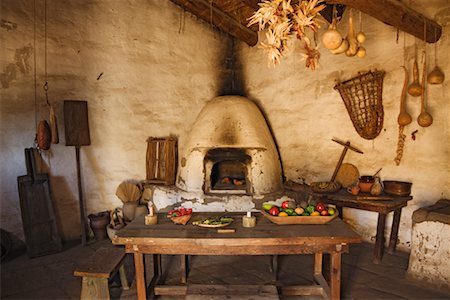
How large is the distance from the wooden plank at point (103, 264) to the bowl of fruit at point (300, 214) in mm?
1616

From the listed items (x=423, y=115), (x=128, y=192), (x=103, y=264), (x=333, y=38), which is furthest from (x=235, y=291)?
(x=423, y=115)

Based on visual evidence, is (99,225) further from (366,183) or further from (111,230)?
(366,183)

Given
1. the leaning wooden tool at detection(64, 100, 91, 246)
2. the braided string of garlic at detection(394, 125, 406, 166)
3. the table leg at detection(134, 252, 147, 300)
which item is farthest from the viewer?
the leaning wooden tool at detection(64, 100, 91, 246)

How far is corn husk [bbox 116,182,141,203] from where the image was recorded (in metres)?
5.39

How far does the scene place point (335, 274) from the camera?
3.01 metres

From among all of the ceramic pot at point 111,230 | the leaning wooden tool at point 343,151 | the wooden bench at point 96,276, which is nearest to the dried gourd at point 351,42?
the leaning wooden tool at point 343,151

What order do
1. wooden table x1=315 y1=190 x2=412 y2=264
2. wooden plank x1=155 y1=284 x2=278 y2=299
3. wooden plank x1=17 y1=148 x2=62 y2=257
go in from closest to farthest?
wooden plank x1=155 y1=284 x2=278 y2=299 → wooden table x1=315 y1=190 x2=412 y2=264 → wooden plank x1=17 y1=148 x2=62 y2=257

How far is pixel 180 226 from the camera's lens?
3105 mm

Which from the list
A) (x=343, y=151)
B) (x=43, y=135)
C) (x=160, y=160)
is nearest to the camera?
(x=43, y=135)

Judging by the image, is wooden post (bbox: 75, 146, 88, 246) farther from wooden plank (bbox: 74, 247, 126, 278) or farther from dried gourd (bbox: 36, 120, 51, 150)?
wooden plank (bbox: 74, 247, 126, 278)

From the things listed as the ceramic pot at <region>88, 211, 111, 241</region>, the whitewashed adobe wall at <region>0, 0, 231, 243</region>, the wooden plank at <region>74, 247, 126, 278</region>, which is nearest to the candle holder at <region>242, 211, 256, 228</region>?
the wooden plank at <region>74, 247, 126, 278</region>

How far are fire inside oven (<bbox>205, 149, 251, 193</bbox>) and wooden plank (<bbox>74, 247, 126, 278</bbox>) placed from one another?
2.22m

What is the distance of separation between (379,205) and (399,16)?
7.55 ft

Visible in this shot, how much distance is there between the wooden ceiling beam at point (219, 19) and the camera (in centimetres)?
561
